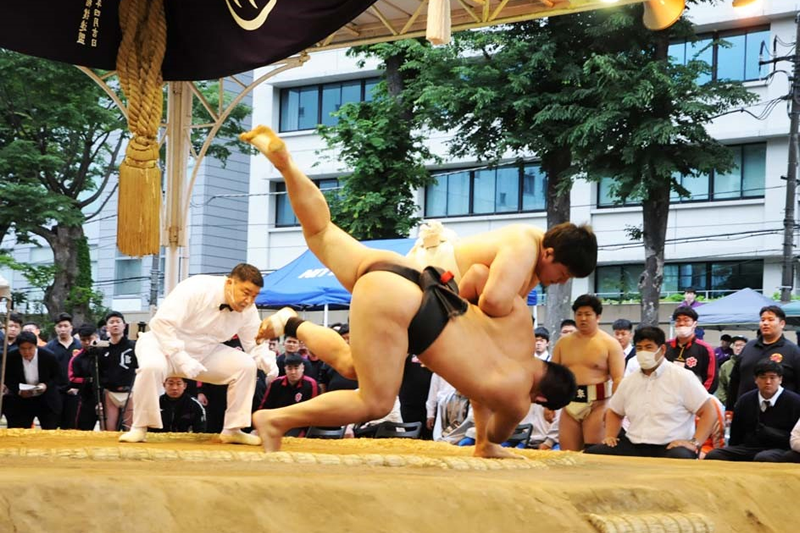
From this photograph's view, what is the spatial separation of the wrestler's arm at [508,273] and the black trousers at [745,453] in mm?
1839

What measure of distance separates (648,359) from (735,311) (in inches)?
211

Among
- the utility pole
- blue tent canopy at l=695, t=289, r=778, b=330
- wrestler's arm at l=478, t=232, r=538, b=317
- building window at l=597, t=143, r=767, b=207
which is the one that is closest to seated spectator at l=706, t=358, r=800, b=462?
wrestler's arm at l=478, t=232, r=538, b=317

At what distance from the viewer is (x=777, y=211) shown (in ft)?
45.1

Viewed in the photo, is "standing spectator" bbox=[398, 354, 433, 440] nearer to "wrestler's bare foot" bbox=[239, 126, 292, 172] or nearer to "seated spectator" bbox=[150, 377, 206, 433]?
"seated spectator" bbox=[150, 377, 206, 433]

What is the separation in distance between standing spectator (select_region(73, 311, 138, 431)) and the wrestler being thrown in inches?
133

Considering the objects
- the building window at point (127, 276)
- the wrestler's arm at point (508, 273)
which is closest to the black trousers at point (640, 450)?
the wrestler's arm at point (508, 273)

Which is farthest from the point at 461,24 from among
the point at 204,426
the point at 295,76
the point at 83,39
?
the point at 295,76

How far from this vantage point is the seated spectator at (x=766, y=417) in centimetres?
441

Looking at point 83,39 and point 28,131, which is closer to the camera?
point 83,39

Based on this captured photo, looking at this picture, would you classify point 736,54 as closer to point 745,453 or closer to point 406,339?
point 745,453

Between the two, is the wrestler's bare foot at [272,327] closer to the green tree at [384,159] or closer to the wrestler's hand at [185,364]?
the wrestler's hand at [185,364]

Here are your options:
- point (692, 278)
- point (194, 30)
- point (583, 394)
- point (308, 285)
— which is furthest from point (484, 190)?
point (583, 394)

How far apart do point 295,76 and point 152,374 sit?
1379 centimetres

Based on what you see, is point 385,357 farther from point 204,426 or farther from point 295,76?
point 295,76
